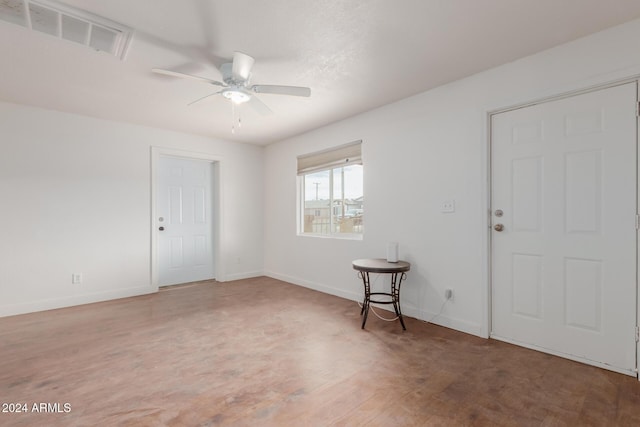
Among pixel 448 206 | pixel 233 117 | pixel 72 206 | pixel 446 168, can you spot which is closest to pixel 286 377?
pixel 448 206

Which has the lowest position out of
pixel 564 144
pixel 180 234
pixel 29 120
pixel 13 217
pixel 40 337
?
pixel 40 337

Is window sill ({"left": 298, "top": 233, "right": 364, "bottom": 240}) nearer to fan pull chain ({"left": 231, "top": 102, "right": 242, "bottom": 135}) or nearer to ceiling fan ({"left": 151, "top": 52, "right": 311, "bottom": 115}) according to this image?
fan pull chain ({"left": 231, "top": 102, "right": 242, "bottom": 135})

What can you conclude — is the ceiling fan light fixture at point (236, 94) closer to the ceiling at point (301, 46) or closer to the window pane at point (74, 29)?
the ceiling at point (301, 46)

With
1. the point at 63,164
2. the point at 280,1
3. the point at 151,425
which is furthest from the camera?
the point at 63,164

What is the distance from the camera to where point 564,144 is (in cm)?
236

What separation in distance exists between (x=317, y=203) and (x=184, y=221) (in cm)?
219

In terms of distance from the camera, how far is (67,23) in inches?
80.5

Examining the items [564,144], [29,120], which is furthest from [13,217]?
[564,144]

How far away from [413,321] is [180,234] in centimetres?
375

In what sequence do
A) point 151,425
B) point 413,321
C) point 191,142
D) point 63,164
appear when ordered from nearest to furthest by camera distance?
point 151,425, point 413,321, point 63,164, point 191,142

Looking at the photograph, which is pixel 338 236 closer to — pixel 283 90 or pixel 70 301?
pixel 283 90

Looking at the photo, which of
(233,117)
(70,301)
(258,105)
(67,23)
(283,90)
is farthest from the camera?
(233,117)

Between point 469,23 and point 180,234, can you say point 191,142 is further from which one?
point 469,23

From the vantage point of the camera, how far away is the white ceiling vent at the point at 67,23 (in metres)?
1.89
